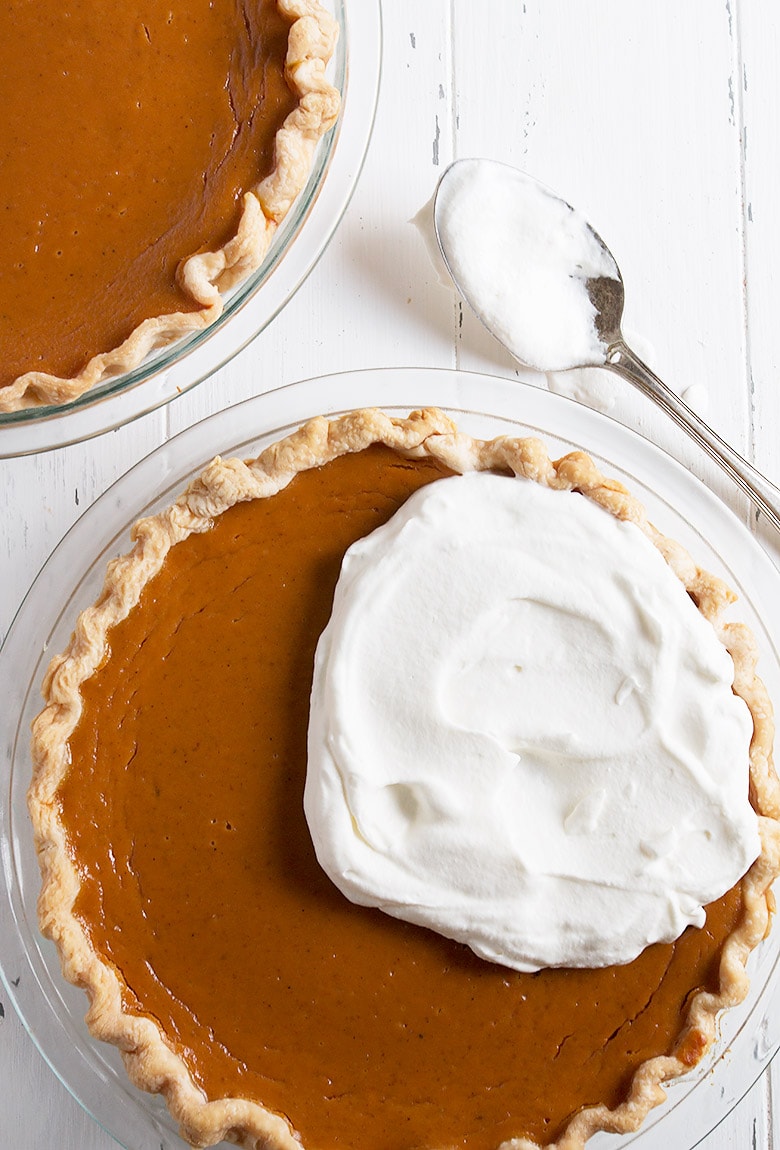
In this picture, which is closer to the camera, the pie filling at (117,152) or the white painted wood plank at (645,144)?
the pie filling at (117,152)

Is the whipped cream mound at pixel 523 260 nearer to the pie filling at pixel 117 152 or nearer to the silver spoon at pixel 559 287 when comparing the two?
the silver spoon at pixel 559 287

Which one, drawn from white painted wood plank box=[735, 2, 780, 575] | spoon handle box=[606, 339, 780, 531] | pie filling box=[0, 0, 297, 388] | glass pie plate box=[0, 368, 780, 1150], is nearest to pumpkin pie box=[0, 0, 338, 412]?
pie filling box=[0, 0, 297, 388]

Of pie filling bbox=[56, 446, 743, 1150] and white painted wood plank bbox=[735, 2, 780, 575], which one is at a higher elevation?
white painted wood plank bbox=[735, 2, 780, 575]

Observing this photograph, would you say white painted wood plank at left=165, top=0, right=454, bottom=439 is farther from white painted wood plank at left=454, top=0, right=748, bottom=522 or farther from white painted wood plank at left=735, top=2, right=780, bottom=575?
white painted wood plank at left=735, top=2, right=780, bottom=575

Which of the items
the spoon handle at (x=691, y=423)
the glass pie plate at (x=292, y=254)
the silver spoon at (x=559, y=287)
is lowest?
the spoon handle at (x=691, y=423)

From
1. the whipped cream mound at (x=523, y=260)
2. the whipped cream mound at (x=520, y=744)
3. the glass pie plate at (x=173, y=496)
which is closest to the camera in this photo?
the whipped cream mound at (x=520, y=744)

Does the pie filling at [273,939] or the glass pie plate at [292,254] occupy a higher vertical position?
the glass pie plate at [292,254]

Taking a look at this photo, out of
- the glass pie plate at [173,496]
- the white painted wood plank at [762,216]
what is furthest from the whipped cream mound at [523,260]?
the white painted wood plank at [762,216]
